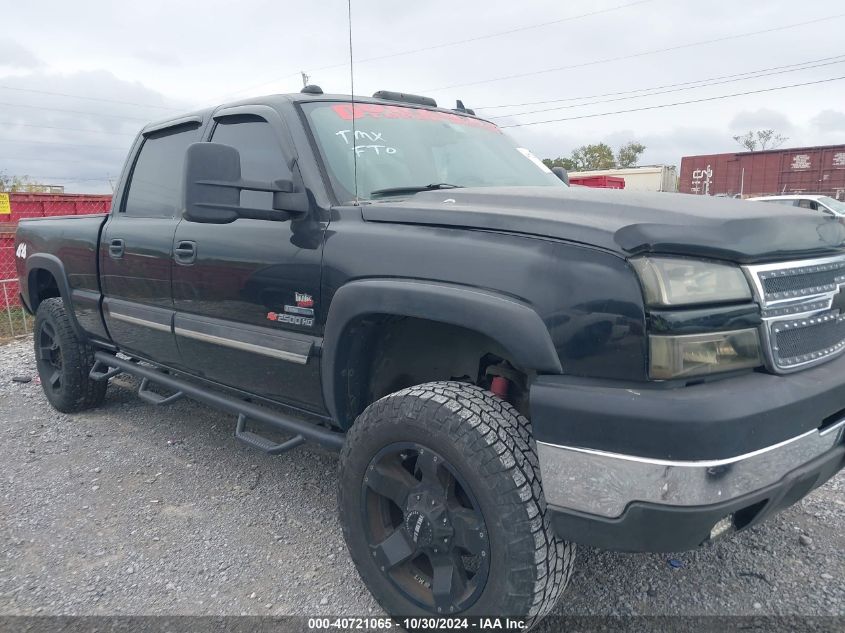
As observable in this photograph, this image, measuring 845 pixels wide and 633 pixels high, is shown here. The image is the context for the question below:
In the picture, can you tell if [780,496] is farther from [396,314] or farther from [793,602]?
[396,314]

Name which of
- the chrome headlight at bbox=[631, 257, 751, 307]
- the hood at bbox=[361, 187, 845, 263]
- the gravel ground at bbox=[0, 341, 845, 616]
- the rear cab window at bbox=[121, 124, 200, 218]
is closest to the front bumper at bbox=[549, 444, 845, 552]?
the chrome headlight at bbox=[631, 257, 751, 307]

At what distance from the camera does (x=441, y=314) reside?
2.02m

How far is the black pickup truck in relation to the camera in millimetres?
1688

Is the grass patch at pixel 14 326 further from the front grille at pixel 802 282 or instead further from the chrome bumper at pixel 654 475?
the front grille at pixel 802 282

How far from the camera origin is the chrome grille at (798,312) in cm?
179

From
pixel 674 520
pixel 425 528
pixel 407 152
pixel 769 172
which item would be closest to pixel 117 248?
pixel 407 152

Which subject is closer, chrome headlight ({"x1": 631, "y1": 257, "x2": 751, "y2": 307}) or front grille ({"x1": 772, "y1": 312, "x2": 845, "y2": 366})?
chrome headlight ({"x1": 631, "y1": 257, "x2": 751, "y2": 307})

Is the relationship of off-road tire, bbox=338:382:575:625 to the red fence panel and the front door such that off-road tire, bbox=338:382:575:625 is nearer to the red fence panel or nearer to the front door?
the front door

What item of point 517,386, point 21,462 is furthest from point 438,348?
point 21,462

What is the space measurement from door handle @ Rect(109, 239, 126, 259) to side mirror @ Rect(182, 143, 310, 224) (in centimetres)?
149

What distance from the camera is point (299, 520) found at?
10.2ft

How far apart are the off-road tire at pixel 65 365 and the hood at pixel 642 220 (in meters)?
3.07

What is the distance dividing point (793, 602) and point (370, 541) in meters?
1.56

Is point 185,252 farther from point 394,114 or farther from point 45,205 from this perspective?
point 45,205
